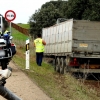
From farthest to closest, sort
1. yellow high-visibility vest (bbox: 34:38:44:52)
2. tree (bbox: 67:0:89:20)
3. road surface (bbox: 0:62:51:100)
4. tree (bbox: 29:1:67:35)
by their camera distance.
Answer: tree (bbox: 29:1:67:35) → tree (bbox: 67:0:89:20) → yellow high-visibility vest (bbox: 34:38:44:52) → road surface (bbox: 0:62:51:100)

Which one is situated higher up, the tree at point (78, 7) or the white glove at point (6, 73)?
the tree at point (78, 7)

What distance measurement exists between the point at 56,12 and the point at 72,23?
98.2 ft

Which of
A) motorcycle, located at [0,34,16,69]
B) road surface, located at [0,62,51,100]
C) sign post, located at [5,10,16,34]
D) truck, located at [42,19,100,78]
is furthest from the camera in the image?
sign post, located at [5,10,16,34]

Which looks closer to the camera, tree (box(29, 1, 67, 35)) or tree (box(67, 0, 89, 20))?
tree (box(67, 0, 89, 20))

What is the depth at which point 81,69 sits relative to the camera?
16.2m

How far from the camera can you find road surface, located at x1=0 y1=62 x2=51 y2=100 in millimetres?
9000

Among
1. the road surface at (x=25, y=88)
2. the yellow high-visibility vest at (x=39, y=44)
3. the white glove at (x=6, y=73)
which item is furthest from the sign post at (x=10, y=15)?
the white glove at (x=6, y=73)

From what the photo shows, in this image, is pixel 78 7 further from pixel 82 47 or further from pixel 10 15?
pixel 82 47

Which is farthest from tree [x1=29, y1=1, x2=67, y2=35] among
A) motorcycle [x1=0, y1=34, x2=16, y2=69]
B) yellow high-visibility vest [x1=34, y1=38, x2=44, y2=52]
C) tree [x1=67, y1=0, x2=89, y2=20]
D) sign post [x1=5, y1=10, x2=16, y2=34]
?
motorcycle [x1=0, y1=34, x2=16, y2=69]

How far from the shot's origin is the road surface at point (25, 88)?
9000 millimetres

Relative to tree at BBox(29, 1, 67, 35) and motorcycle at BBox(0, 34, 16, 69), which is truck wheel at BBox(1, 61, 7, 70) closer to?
motorcycle at BBox(0, 34, 16, 69)

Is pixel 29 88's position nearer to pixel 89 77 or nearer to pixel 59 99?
pixel 59 99

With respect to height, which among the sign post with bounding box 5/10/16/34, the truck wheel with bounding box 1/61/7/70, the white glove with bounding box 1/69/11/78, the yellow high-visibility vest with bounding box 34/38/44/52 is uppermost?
the sign post with bounding box 5/10/16/34

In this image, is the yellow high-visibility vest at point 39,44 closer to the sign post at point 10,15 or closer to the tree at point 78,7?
the sign post at point 10,15
